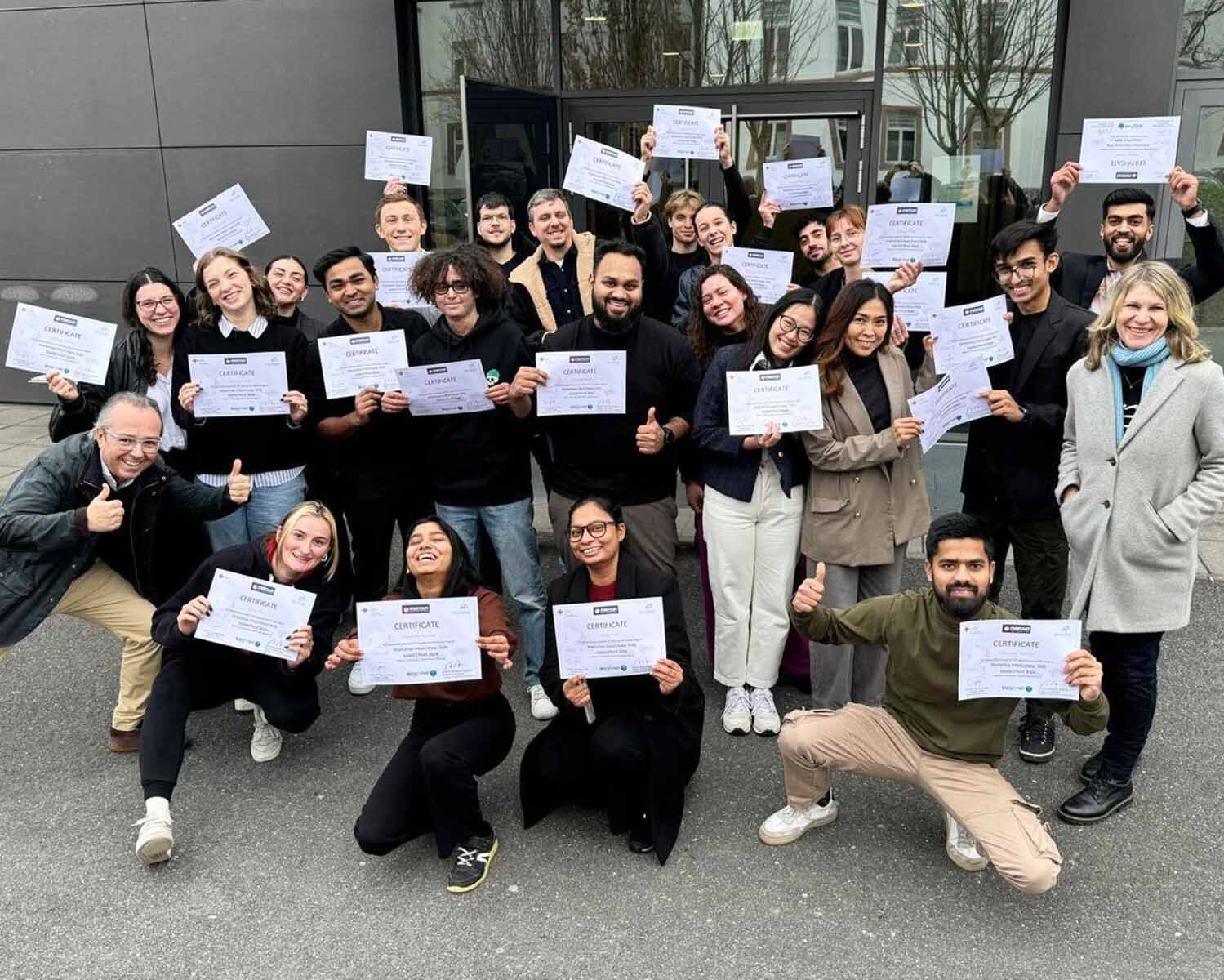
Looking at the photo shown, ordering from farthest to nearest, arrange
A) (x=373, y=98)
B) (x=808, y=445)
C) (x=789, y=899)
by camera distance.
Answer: (x=373, y=98)
(x=808, y=445)
(x=789, y=899)

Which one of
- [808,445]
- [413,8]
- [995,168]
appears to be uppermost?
[413,8]

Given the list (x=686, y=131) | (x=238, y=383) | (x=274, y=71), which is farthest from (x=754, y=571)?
(x=274, y=71)

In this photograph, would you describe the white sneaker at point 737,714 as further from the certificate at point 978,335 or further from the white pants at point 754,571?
the certificate at point 978,335

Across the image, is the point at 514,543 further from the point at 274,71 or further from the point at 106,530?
the point at 274,71

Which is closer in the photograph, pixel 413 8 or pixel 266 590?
pixel 266 590

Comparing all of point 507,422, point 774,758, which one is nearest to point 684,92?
point 507,422

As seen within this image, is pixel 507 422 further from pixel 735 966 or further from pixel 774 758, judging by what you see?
pixel 735 966

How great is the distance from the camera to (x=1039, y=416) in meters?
3.96

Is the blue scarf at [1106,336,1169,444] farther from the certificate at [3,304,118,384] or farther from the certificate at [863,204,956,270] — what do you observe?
the certificate at [3,304,118,384]

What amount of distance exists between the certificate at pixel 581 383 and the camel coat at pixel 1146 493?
1736mm

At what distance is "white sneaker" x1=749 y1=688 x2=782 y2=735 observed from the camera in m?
4.33

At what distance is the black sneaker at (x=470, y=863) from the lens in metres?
3.42

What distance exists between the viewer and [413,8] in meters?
8.63

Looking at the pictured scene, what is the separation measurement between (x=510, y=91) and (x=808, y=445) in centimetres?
496
